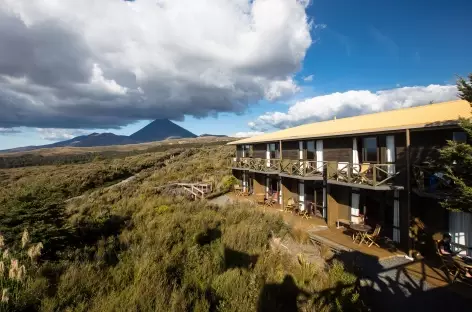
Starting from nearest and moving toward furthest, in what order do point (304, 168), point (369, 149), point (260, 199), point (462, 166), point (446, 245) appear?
point (462, 166), point (446, 245), point (369, 149), point (304, 168), point (260, 199)

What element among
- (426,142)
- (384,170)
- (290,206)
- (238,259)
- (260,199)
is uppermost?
(426,142)

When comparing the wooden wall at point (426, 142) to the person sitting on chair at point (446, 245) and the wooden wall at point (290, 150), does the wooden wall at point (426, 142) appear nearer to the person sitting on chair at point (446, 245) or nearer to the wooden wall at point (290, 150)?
the person sitting on chair at point (446, 245)

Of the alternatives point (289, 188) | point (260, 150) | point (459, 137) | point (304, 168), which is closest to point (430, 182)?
point (459, 137)

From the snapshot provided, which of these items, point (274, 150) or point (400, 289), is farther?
point (274, 150)

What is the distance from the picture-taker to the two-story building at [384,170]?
10266 millimetres

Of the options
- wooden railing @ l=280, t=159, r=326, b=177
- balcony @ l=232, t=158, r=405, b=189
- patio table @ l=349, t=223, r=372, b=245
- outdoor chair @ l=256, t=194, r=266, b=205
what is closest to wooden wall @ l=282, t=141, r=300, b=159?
balcony @ l=232, t=158, r=405, b=189

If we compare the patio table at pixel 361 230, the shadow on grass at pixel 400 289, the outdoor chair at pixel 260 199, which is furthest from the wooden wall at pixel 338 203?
the outdoor chair at pixel 260 199

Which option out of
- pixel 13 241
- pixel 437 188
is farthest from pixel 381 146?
pixel 13 241

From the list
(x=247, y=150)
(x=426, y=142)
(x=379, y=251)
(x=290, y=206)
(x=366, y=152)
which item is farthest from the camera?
(x=247, y=150)

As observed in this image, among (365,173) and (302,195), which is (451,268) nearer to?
(365,173)

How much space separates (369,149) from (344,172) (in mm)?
1612

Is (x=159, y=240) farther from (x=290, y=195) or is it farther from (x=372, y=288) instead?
(x=290, y=195)

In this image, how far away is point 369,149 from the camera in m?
13.5

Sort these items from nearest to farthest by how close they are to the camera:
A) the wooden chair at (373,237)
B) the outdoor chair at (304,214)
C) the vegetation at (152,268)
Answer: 1. the vegetation at (152,268)
2. the wooden chair at (373,237)
3. the outdoor chair at (304,214)
